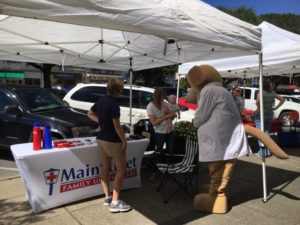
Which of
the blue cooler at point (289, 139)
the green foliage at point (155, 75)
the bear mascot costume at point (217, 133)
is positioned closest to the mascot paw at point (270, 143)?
the bear mascot costume at point (217, 133)

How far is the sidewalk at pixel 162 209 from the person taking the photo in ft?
14.3

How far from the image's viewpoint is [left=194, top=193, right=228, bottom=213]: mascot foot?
180 inches

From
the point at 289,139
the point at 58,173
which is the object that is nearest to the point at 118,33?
the point at 58,173

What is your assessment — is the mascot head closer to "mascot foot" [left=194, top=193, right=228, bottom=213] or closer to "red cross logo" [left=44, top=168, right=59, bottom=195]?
"mascot foot" [left=194, top=193, right=228, bottom=213]

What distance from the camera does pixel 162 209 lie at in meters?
4.75

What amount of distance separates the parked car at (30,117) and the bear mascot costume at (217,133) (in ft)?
10.8

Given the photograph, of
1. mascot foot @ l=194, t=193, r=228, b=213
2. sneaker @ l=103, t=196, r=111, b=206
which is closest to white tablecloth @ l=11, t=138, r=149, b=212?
sneaker @ l=103, t=196, r=111, b=206

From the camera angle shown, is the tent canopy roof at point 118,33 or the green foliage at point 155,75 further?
the green foliage at point 155,75

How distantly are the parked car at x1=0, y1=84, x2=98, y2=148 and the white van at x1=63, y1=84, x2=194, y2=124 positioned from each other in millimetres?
2975

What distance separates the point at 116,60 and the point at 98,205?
163 inches

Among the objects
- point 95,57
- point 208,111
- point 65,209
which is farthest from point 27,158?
point 95,57

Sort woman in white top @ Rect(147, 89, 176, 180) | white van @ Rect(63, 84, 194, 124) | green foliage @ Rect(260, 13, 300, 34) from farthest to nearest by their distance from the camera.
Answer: green foliage @ Rect(260, 13, 300, 34), white van @ Rect(63, 84, 194, 124), woman in white top @ Rect(147, 89, 176, 180)

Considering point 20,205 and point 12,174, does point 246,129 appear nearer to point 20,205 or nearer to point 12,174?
point 20,205

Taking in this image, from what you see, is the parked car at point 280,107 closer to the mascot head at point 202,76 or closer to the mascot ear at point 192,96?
the mascot ear at point 192,96
